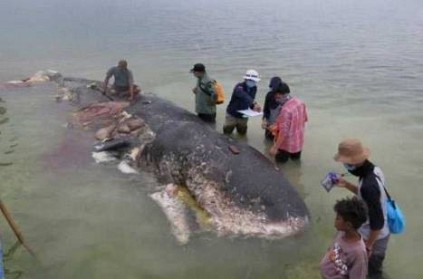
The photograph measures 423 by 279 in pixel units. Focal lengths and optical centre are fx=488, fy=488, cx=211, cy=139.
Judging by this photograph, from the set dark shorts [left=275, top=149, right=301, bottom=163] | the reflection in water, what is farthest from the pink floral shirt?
the reflection in water

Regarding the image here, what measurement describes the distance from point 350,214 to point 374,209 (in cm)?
92

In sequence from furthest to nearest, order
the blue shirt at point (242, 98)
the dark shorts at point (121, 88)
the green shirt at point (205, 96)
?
the dark shorts at point (121, 88), the green shirt at point (205, 96), the blue shirt at point (242, 98)

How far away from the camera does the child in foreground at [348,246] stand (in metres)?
4.59

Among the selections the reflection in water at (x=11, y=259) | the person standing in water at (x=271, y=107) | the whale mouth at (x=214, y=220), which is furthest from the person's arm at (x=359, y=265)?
the person standing in water at (x=271, y=107)

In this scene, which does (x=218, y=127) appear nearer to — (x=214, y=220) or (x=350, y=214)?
(x=214, y=220)

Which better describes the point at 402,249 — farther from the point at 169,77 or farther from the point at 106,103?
the point at 169,77

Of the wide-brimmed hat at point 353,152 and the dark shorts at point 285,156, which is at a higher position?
the wide-brimmed hat at point 353,152

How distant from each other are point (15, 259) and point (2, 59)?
2084 centimetres

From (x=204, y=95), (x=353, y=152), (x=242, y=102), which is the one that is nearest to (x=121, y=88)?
(x=204, y=95)

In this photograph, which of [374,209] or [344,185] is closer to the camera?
[374,209]

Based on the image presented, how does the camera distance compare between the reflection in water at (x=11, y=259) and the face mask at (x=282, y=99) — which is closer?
the reflection in water at (x=11, y=259)

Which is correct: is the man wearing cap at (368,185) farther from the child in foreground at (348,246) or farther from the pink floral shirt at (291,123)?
the pink floral shirt at (291,123)

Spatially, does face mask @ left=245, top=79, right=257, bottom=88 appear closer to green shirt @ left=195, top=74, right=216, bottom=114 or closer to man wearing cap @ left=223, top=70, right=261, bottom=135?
man wearing cap @ left=223, top=70, right=261, bottom=135

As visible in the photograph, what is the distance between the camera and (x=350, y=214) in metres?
4.55
